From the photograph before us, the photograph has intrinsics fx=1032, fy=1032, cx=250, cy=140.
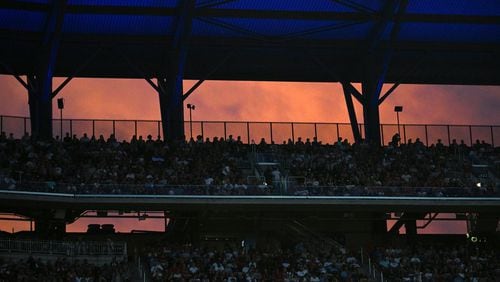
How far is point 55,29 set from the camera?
47.8m

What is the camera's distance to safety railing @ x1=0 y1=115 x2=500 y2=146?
5041 cm

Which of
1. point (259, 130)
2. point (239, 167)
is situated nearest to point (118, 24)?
point (259, 130)

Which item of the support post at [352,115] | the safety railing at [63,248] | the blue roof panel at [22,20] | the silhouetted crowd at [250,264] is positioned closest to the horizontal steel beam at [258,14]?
the blue roof panel at [22,20]

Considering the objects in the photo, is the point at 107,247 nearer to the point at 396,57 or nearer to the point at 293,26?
the point at 293,26

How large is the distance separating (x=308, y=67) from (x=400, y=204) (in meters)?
11.9

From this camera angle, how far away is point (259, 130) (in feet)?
175

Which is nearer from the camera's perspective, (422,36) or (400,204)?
(400,204)

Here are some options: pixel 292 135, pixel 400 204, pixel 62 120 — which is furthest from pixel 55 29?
pixel 400 204

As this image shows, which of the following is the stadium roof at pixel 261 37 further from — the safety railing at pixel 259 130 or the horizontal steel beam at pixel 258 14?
the safety railing at pixel 259 130

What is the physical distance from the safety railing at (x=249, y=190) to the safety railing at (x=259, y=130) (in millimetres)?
6353

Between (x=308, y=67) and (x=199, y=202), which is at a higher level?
(x=308, y=67)

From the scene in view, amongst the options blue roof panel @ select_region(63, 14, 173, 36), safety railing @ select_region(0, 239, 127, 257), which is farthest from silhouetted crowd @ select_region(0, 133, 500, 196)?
blue roof panel @ select_region(63, 14, 173, 36)

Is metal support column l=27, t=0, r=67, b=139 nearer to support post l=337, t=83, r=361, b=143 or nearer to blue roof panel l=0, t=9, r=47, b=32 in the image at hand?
blue roof panel l=0, t=9, r=47, b=32

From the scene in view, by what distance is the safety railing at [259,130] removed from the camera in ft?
165
